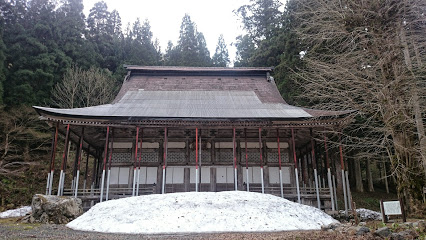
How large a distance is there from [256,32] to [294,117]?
24.7 meters

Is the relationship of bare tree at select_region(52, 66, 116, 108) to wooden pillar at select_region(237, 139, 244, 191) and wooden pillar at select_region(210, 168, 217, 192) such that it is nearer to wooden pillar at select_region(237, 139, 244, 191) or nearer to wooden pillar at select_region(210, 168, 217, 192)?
wooden pillar at select_region(210, 168, 217, 192)

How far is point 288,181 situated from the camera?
17906 millimetres

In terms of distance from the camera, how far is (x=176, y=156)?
17.9 meters

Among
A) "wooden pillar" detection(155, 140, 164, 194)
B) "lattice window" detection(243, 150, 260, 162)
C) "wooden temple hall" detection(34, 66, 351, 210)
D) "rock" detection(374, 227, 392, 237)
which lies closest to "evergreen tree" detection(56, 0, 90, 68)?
"wooden temple hall" detection(34, 66, 351, 210)

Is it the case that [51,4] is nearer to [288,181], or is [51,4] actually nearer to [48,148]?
[48,148]

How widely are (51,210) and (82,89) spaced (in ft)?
64.5

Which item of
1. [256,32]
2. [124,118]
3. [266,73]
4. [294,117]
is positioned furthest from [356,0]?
[256,32]

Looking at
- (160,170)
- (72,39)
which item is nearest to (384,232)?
(160,170)

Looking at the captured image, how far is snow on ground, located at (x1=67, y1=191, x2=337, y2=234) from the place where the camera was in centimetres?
941

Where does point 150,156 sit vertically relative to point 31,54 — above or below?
below

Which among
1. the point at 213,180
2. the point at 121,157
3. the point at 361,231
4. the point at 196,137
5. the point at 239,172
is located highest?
the point at 196,137

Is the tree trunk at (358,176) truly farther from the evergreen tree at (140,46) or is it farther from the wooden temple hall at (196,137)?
the evergreen tree at (140,46)

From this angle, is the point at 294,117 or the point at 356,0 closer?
the point at 356,0

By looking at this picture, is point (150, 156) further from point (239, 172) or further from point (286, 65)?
point (286, 65)
